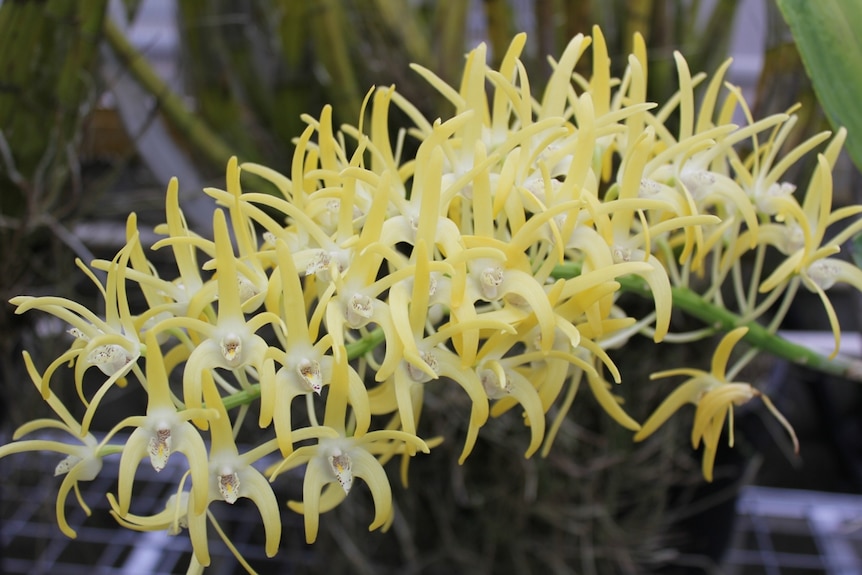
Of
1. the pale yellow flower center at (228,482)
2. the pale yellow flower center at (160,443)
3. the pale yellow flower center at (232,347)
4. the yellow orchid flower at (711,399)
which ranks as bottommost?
the yellow orchid flower at (711,399)

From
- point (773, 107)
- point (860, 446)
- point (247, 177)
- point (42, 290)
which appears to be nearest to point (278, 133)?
point (247, 177)

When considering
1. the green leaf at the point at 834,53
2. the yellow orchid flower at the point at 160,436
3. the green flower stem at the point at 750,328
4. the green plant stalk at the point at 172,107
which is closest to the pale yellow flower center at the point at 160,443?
the yellow orchid flower at the point at 160,436

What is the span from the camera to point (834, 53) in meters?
0.27

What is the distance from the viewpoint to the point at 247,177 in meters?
0.51

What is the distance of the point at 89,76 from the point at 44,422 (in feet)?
0.92

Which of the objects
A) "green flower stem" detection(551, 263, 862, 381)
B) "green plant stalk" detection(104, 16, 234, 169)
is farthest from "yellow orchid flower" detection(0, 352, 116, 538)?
"green plant stalk" detection(104, 16, 234, 169)

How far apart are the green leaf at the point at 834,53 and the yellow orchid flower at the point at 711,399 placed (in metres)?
0.09

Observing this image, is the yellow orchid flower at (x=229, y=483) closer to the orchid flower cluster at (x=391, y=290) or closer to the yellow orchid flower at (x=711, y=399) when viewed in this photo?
the orchid flower cluster at (x=391, y=290)

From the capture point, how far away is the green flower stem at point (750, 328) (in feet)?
0.81

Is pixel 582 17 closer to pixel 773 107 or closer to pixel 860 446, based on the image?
pixel 773 107

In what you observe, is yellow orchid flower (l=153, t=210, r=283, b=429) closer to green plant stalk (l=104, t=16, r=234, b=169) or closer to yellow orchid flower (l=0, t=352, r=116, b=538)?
yellow orchid flower (l=0, t=352, r=116, b=538)

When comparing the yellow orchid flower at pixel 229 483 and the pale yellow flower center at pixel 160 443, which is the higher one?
the pale yellow flower center at pixel 160 443

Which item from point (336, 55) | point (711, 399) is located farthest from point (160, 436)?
point (336, 55)

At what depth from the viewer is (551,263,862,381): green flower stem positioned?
9.8 inches
